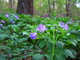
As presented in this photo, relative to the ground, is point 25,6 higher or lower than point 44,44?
higher

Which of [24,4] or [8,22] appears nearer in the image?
Answer: [8,22]

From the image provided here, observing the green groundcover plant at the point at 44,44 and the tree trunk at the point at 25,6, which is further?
the tree trunk at the point at 25,6

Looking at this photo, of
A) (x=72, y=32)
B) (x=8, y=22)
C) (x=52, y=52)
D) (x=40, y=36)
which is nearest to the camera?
(x=52, y=52)

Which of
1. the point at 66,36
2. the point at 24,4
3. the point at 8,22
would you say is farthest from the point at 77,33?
the point at 24,4

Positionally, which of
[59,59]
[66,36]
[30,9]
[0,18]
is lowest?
[59,59]

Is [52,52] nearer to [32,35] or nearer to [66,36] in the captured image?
[32,35]

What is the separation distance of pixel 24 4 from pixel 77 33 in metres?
3.24

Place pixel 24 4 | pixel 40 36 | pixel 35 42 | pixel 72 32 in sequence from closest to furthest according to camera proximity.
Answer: pixel 40 36 → pixel 72 32 → pixel 35 42 → pixel 24 4

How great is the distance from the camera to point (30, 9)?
4828 mm

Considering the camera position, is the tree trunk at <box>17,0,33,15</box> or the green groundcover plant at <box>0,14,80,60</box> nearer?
the green groundcover plant at <box>0,14,80,60</box>

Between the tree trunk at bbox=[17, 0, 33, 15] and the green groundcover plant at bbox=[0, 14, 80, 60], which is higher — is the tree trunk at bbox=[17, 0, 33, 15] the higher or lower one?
the higher one

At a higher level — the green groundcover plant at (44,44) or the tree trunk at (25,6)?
the tree trunk at (25,6)

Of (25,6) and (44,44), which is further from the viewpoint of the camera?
(25,6)

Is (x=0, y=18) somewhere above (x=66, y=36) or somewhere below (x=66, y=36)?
above
